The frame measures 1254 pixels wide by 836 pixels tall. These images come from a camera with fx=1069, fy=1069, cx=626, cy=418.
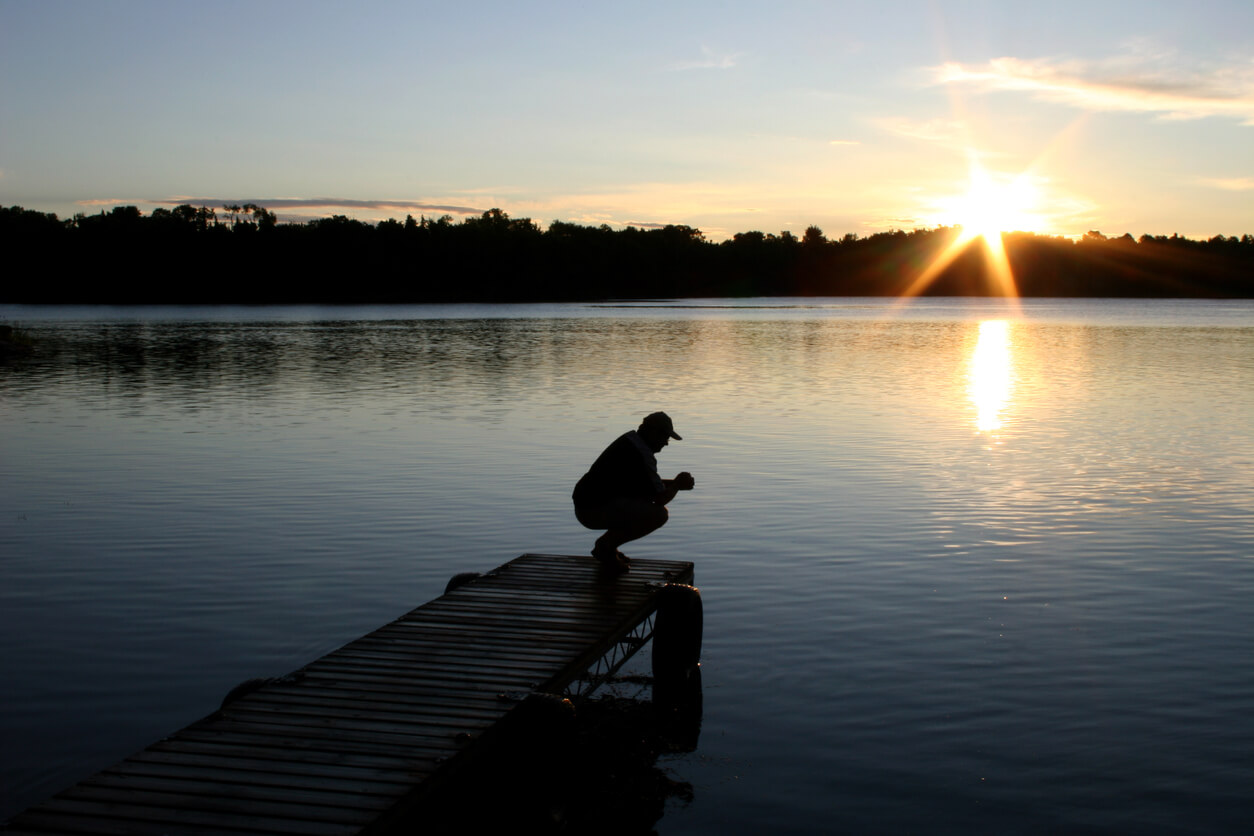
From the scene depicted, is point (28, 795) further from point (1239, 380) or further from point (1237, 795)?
point (1239, 380)

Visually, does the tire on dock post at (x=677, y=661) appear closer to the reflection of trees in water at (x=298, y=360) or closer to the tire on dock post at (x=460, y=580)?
the tire on dock post at (x=460, y=580)

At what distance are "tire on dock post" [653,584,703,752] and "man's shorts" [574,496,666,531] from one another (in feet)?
2.99

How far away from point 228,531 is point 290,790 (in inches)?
394

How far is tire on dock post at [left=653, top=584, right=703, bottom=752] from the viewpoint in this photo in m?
8.67

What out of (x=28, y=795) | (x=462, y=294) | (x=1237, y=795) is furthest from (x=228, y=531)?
(x=462, y=294)

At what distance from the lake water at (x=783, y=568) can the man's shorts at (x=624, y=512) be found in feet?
4.56

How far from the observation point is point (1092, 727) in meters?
8.28

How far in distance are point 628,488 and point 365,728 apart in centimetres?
417

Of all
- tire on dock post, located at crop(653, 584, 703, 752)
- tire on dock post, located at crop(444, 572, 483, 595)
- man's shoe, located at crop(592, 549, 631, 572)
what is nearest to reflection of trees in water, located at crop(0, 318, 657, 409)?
tire on dock post, located at crop(444, 572, 483, 595)

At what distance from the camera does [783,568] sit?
42.3 feet

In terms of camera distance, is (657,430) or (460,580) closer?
(657,430)

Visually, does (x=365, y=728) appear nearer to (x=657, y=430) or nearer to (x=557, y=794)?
(x=557, y=794)

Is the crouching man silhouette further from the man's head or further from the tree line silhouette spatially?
the tree line silhouette

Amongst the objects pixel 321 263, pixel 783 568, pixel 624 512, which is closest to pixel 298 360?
pixel 783 568
